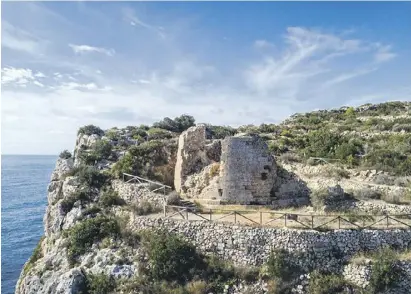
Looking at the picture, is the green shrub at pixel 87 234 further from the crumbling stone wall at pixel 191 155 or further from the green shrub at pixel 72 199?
the crumbling stone wall at pixel 191 155

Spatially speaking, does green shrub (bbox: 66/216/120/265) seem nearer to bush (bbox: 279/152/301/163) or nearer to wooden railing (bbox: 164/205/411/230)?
wooden railing (bbox: 164/205/411/230)

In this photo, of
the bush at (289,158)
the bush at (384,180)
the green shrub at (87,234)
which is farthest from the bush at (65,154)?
the bush at (384,180)

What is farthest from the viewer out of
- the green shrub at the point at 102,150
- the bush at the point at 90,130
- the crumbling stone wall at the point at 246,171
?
the bush at the point at 90,130

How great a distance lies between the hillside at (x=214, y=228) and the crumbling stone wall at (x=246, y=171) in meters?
0.06

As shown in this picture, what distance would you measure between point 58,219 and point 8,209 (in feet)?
129

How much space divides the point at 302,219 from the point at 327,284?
11.5 ft

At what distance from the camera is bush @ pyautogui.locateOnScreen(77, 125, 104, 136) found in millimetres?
44641

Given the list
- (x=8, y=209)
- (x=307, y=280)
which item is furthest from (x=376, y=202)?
(x=8, y=209)

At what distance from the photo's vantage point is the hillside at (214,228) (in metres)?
16.8

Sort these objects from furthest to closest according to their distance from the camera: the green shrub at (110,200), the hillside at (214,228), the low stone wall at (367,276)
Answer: the green shrub at (110,200) < the hillside at (214,228) < the low stone wall at (367,276)

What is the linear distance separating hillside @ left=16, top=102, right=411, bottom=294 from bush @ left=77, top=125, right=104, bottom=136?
1208 centimetres

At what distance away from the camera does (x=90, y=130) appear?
148 ft

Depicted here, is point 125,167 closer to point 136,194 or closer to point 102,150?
point 136,194

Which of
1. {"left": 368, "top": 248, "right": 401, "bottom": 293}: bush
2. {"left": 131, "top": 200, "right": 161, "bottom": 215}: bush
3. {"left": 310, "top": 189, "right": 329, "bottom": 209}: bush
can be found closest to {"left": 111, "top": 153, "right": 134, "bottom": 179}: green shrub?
{"left": 131, "top": 200, "right": 161, "bottom": 215}: bush
